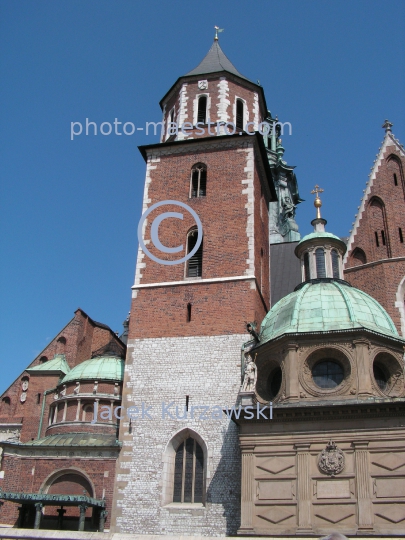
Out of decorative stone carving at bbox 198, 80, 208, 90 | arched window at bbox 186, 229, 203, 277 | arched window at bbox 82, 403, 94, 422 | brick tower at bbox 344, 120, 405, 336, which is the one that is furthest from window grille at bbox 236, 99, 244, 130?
arched window at bbox 82, 403, 94, 422

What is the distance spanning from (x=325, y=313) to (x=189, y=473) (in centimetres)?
610

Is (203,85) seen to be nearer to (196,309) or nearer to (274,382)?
(196,309)

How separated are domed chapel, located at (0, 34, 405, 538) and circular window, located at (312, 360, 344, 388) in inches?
1.2

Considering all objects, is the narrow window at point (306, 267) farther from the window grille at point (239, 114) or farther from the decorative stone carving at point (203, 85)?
the decorative stone carving at point (203, 85)

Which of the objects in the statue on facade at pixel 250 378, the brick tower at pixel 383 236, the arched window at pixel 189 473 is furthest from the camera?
the brick tower at pixel 383 236

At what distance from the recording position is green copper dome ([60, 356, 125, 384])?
21.9m

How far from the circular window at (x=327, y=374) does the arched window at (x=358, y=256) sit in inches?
303

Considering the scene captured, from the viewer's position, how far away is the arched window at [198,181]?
23234 millimetres

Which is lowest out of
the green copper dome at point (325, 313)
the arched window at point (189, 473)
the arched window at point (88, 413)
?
the arched window at point (189, 473)

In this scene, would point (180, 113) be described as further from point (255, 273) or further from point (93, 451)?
point (93, 451)

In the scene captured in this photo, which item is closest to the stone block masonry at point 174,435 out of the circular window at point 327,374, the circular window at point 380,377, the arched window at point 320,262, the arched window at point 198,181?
the circular window at point 327,374

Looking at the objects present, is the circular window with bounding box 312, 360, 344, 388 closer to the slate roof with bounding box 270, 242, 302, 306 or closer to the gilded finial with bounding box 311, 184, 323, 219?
the gilded finial with bounding box 311, 184, 323, 219

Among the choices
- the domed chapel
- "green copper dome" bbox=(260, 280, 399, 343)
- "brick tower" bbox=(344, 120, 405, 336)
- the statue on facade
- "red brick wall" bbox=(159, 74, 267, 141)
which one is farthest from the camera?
"red brick wall" bbox=(159, 74, 267, 141)

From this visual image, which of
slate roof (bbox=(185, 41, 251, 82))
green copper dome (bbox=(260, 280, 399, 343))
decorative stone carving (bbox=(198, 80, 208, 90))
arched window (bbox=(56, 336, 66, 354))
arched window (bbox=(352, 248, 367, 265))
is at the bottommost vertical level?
green copper dome (bbox=(260, 280, 399, 343))
